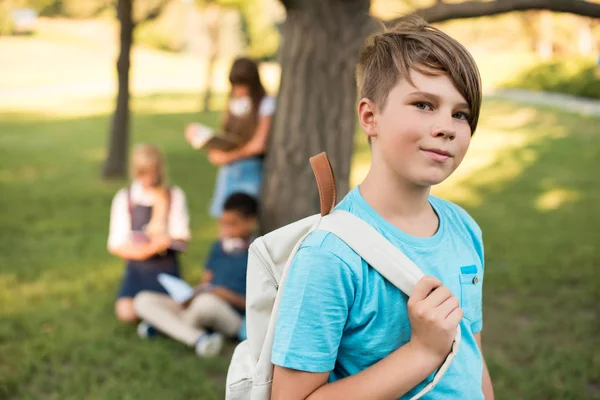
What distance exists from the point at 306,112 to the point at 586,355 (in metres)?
2.12

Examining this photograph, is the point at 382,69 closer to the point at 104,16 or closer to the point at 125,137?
the point at 125,137

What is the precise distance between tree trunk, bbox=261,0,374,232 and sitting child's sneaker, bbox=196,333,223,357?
0.76 m

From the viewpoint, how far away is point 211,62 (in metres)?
16.8

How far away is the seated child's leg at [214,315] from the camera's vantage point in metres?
4.22

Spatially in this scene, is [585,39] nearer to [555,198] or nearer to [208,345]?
[555,198]

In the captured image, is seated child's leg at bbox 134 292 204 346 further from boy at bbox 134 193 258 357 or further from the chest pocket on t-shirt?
the chest pocket on t-shirt

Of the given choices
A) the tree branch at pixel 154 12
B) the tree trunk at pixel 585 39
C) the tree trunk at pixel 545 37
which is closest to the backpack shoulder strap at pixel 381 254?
the tree branch at pixel 154 12

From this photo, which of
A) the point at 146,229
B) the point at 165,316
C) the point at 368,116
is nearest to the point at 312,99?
the point at 146,229

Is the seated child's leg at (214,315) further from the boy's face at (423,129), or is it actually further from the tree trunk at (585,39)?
the tree trunk at (585,39)

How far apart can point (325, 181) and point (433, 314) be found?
0.33 metres

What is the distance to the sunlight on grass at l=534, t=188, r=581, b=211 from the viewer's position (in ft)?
27.4

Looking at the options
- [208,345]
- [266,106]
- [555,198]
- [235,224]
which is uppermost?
[266,106]

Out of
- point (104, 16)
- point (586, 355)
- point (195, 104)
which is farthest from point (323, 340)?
point (104, 16)

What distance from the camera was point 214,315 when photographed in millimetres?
4223
